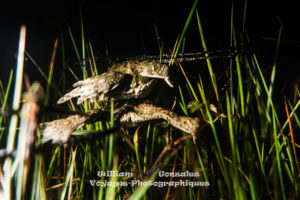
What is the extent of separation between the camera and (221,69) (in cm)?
64

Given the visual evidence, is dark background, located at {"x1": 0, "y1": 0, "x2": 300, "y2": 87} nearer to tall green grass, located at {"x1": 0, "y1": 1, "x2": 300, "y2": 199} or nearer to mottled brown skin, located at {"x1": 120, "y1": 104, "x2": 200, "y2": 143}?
tall green grass, located at {"x1": 0, "y1": 1, "x2": 300, "y2": 199}

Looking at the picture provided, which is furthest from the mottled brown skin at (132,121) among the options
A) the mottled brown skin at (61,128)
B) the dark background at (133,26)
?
the dark background at (133,26)

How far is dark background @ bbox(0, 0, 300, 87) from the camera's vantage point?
705 mm

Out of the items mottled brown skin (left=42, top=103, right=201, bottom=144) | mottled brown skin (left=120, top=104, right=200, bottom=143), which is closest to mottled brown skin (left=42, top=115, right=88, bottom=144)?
mottled brown skin (left=42, top=103, right=201, bottom=144)

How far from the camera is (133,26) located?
763 millimetres

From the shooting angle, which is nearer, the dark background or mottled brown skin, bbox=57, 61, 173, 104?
mottled brown skin, bbox=57, 61, 173, 104

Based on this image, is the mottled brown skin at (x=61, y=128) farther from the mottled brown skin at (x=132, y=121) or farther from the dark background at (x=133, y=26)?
the dark background at (x=133, y=26)

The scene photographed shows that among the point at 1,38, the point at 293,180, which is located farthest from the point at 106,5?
the point at 293,180

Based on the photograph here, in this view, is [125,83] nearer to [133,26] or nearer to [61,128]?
[61,128]

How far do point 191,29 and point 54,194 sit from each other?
92 cm

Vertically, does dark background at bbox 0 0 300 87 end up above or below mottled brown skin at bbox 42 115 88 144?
above

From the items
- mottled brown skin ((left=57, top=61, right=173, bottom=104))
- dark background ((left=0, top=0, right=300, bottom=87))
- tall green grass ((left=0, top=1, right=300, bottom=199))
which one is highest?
dark background ((left=0, top=0, right=300, bottom=87))

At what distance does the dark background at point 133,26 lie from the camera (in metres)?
0.70

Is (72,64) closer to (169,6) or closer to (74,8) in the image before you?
(74,8)
